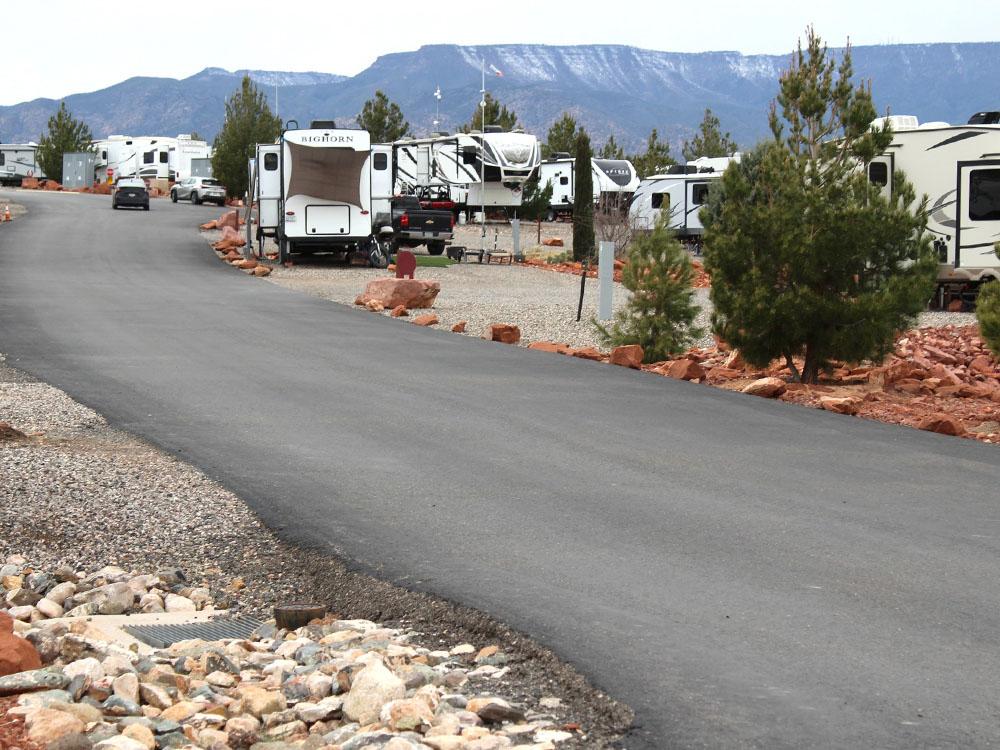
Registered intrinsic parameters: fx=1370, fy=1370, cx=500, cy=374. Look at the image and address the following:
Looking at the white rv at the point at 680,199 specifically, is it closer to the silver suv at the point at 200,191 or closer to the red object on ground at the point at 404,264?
the red object on ground at the point at 404,264

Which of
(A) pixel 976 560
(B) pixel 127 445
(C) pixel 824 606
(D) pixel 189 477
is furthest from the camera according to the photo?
(B) pixel 127 445

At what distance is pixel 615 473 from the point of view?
30.5ft

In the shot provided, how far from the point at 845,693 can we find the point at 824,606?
1.16 meters

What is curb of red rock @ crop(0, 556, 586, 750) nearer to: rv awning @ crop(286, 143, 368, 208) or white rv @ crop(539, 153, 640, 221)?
rv awning @ crop(286, 143, 368, 208)

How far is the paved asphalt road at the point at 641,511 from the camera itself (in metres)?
5.01

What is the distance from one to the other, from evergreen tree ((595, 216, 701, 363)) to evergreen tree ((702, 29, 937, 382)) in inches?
51.9

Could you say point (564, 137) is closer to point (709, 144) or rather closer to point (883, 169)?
point (709, 144)

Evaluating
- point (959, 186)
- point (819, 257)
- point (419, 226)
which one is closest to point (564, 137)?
point (419, 226)

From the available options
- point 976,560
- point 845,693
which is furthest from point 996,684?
point 976,560

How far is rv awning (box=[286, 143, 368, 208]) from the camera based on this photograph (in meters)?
31.6

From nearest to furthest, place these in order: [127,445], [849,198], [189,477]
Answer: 1. [189,477]
2. [127,445]
3. [849,198]

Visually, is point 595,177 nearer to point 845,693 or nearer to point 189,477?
point 189,477

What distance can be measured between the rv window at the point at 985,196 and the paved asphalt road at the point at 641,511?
396 inches

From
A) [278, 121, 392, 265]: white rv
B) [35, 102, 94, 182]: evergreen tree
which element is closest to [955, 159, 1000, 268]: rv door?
[278, 121, 392, 265]: white rv
